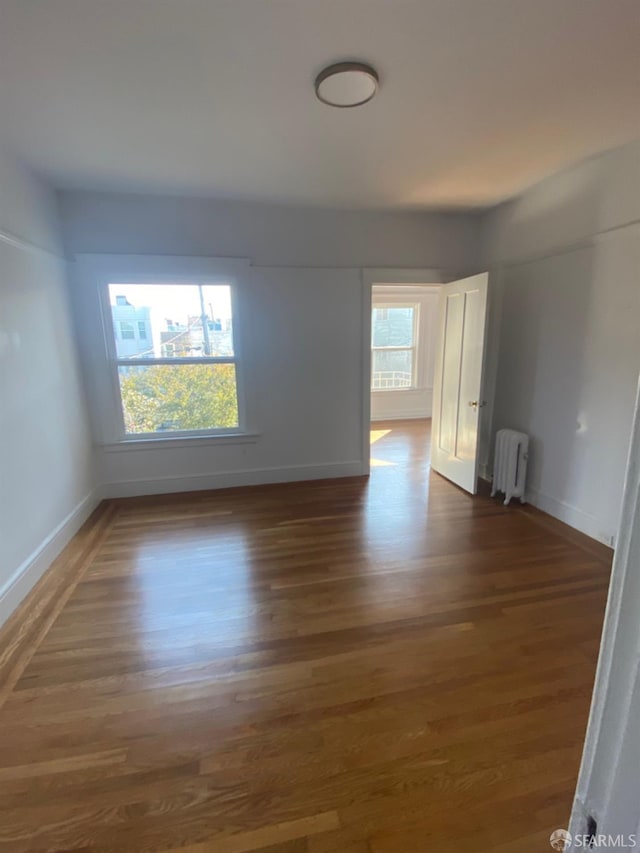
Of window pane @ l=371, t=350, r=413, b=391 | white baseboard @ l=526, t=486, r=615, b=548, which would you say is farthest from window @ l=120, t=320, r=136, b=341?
window pane @ l=371, t=350, r=413, b=391

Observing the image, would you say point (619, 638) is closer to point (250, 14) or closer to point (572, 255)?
point (250, 14)

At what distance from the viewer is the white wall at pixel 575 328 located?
259 cm

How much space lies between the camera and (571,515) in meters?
3.11

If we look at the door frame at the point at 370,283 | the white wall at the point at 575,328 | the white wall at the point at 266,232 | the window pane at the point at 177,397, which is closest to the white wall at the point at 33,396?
the white wall at the point at 266,232

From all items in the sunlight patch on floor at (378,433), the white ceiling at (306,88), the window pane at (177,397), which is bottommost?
the sunlight patch on floor at (378,433)

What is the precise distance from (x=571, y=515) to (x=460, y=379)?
4.92ft

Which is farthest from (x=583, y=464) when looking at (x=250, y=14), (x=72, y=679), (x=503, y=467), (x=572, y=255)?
(x=72, y=679)

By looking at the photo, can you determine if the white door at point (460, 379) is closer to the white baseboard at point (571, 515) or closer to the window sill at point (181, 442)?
the white baseboard at point (571, 515)

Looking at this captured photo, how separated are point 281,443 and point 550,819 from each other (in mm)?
3196

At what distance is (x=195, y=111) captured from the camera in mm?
2023

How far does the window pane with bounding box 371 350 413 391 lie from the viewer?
719cm

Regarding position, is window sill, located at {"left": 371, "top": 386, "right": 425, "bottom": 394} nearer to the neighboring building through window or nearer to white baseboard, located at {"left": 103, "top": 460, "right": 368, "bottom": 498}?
white baseboard, located at {"left": 103, "top": 460, "right": 368, "bottom": 498}

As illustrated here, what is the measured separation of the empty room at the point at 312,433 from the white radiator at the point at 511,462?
0.02 m

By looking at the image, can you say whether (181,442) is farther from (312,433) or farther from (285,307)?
(285,307)
